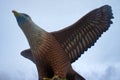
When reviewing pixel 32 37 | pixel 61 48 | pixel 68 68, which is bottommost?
pixel 68 68

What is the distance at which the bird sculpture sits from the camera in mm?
3170

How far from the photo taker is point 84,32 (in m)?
3.48

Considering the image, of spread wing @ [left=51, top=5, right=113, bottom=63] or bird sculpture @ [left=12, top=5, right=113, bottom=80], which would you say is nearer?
bird sculpture @ [left=12, top=5, right=113, bottom=80]

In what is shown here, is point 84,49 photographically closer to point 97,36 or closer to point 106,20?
point 97,36

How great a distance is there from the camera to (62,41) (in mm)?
3441

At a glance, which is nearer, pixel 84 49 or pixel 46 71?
pixel 46 71

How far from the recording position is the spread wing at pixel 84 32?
11.2 ft

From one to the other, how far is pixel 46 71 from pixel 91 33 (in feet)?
2.57

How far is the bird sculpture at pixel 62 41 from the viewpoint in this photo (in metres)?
3.17

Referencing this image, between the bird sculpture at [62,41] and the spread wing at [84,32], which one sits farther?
the spread wing at [84,32]

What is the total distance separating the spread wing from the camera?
3.41 metres

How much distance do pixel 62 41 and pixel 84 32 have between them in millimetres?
308

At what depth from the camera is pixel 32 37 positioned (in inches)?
125

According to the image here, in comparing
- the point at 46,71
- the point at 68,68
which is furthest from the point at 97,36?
the point at 46,71
